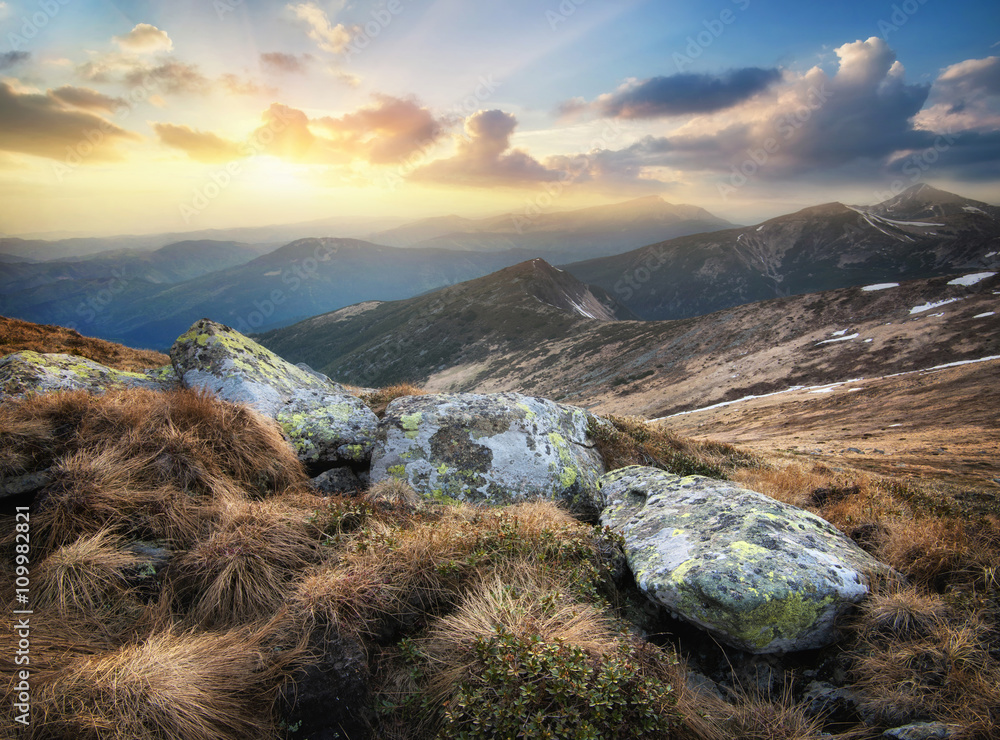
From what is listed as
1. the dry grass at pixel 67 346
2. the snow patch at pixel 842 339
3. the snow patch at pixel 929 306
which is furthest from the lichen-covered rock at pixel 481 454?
the snow patch at pixel 929 306

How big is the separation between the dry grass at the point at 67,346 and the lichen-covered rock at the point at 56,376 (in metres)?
6.72

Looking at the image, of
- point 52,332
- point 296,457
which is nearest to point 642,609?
point 296,457

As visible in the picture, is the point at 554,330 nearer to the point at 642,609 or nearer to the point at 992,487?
the point at 992,487

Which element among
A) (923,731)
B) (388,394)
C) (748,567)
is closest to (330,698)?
(748,567)

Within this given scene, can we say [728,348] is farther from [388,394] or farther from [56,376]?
[56,376]

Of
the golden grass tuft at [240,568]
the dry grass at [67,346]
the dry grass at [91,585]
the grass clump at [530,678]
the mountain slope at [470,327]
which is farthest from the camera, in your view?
the mountain slope at [470,327]

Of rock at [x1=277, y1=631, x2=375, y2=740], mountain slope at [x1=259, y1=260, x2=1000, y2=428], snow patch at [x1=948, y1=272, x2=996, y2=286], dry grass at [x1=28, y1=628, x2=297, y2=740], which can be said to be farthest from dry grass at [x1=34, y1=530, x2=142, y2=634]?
snow patch at [x1=948, y1=272, x2=996, y2=286]

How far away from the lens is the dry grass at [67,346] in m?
14.3

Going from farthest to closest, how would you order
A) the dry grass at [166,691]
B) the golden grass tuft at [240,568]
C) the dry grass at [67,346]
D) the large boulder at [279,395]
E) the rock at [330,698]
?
the dry grass at [67,346] < the large boulder at [279,395] < the golden grass tuft at [240,568] < the rock at [330,698] < the dry grass at [166,691]

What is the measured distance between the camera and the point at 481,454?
7293mm

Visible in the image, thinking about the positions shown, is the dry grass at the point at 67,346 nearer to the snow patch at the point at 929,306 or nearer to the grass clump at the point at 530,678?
the grass clump at the point at 530,678

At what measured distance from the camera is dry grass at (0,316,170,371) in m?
14.3

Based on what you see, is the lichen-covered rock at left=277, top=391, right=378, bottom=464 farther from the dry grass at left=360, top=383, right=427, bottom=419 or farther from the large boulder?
the dry grass at left=360, top=383, right=427, bottom=419

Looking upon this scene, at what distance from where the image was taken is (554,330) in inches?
4557
